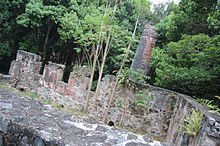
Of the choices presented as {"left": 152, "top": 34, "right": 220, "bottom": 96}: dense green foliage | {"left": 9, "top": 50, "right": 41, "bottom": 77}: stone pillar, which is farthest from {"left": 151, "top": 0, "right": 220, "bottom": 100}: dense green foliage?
{"left": 9, "top": 50, "right": 41, "bottom": 77}: stone pillar

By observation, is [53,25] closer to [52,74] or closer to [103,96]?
[52,74]

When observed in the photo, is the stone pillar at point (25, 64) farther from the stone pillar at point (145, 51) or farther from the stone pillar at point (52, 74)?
the stone pillar at point (145, 51)

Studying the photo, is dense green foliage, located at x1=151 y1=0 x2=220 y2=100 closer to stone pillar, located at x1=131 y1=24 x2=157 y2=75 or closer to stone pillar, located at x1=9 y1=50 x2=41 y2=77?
stone pillar, located at x1=131 y1=24 x2=157 y2=75

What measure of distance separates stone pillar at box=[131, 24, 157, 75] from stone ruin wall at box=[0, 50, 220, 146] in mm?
2155

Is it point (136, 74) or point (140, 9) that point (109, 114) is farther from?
point (140, 9)

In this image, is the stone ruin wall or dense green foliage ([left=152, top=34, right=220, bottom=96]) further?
the stone ruin wall

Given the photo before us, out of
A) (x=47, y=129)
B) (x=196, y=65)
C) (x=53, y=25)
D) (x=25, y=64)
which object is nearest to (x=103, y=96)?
(x=196, y=65)

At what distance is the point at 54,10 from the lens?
9.87 m

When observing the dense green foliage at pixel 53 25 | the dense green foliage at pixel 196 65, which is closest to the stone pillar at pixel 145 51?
the dense green foliage at pixel 53 25

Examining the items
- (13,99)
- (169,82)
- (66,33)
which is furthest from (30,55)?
(13,99)

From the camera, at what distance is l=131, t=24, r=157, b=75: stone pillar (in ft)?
26.9

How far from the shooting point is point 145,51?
27.5 feet

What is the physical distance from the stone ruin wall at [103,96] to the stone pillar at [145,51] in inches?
84.9

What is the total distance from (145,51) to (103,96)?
130 inches
